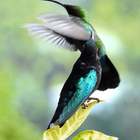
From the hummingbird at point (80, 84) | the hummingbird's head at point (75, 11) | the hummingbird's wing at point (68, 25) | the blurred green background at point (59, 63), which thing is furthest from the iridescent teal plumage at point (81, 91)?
the blurred green background at point (59, 63)

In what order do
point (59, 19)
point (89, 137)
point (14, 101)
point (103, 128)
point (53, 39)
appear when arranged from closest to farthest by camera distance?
1. point (89, 137)
2. point (59, 19)
3. point (53, 39)
4. point (14, 101)
5. point (103, 128)

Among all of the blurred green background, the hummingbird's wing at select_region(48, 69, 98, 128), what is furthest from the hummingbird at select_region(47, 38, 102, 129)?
the blurred green background

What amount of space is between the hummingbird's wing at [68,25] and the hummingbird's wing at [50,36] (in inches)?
3.6

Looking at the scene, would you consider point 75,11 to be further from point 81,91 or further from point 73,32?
point 81,91

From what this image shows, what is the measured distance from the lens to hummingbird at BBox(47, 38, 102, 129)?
A: 0.49 meters

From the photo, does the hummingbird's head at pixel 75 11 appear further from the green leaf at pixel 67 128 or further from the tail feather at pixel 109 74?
the green leaf at pixel 67 128

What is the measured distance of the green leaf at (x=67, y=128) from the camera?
1.31ft

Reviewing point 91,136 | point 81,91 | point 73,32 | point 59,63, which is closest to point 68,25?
point 73,32

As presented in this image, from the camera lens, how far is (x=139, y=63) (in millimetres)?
1987

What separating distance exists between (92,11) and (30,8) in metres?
0.50

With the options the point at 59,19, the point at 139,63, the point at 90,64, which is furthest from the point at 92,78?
the point at 139,63

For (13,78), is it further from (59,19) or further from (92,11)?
(59,19)

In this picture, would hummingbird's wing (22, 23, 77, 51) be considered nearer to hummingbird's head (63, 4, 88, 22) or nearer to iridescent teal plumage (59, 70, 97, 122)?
hummingbird's head (63, 4, 88, 22)

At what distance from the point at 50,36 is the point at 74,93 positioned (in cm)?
22
